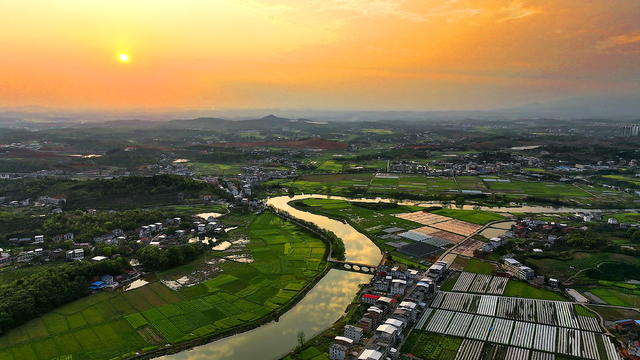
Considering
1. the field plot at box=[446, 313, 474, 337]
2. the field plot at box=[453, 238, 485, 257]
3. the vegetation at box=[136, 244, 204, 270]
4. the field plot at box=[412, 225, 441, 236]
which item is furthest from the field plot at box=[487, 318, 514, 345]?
the vegetation at box=[136, 244, 204, 270]

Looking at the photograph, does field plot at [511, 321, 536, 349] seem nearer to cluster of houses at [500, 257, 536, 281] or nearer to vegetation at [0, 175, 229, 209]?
cluster of houses at [500, 257, 536, 281]

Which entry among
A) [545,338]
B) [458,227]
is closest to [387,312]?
[545,338]

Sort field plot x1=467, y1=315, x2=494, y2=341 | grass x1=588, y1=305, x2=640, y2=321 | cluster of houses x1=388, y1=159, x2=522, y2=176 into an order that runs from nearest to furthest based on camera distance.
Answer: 1. field plot x1=467, y1=315, x2=494, y2=341
2. grass x1=588, y1=305, x2=640, y2=321
3. cluster of houses x1=388, y1=159, x2=522, y2=176

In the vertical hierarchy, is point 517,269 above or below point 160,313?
above

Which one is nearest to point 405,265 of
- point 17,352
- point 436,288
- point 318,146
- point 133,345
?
point 436,288

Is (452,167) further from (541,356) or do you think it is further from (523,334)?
(541,356)

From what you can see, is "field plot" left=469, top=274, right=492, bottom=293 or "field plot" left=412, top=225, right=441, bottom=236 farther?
"field plot" left=412, top=225, right=441, bottom=236
